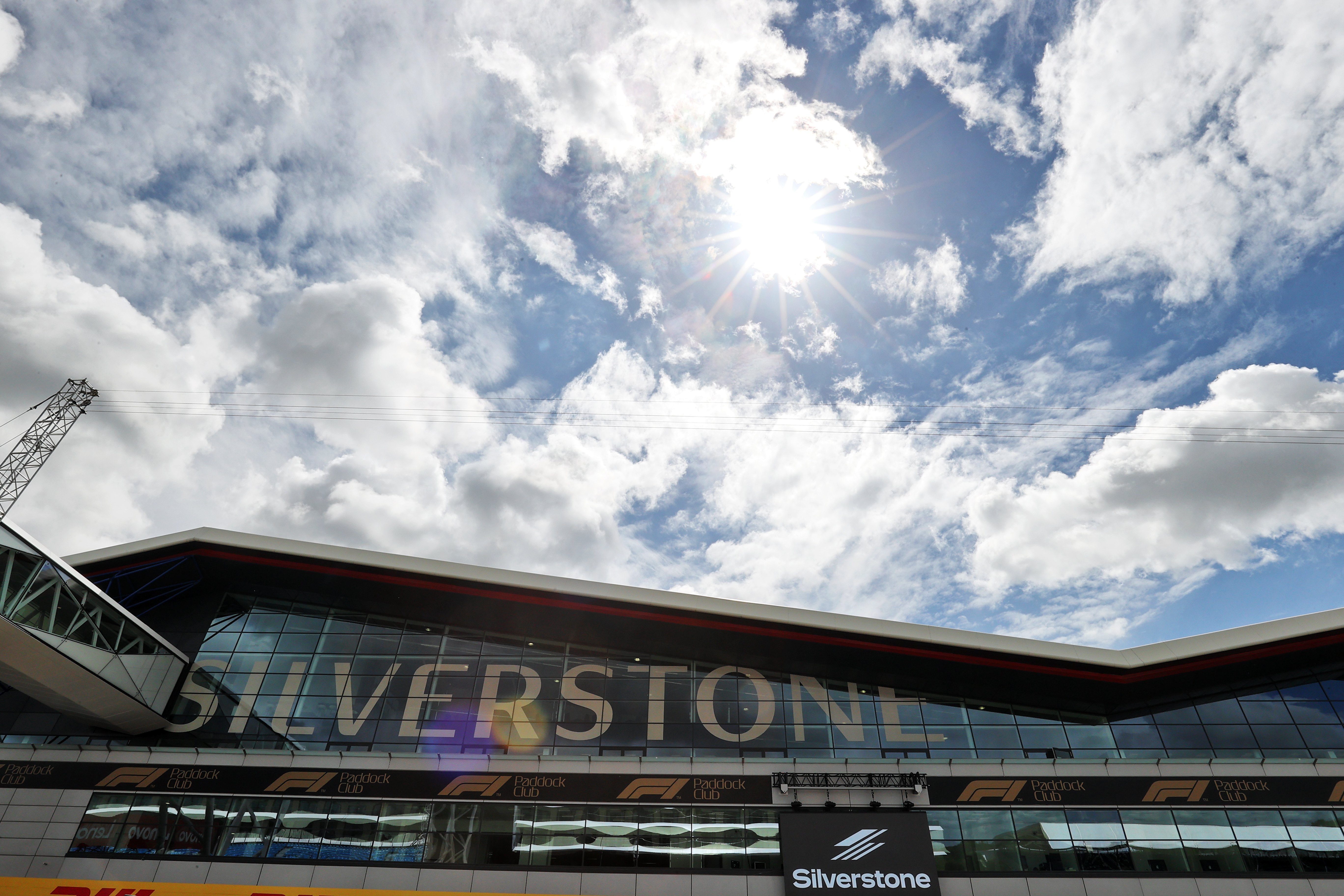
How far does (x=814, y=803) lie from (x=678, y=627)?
7.84 m

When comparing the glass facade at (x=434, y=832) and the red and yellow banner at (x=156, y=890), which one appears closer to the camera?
the red and yellow banner at (x=156, y=890)

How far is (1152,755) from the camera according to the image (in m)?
24.6

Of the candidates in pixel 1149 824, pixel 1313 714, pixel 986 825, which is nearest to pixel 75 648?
pixel 986 825

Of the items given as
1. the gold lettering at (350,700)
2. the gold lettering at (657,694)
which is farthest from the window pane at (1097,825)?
the gold lettering at (350,700)

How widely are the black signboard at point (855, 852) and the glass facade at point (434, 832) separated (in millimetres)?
775

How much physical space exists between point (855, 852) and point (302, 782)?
19.7m

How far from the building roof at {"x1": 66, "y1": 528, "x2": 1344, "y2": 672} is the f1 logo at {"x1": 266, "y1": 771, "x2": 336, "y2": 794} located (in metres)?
7.72

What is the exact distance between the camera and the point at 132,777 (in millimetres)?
24625

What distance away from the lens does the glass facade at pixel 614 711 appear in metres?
25.0

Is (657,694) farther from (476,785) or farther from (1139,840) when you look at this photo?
(1139,840)

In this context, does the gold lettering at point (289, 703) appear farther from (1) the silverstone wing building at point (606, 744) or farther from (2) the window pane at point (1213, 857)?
(2) the window pane at point (1213, 857)

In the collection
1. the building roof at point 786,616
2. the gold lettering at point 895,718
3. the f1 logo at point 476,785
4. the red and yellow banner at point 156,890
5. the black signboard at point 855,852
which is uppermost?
the building roof at point 786,616

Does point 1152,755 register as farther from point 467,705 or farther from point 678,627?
point 467,705

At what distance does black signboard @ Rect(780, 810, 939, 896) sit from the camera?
72.2 feet
